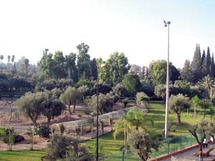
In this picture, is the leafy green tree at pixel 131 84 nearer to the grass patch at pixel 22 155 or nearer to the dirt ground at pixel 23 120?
the dirt ground at pixel 23 120

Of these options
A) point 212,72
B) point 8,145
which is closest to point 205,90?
point 212,72

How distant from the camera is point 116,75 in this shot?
267ft

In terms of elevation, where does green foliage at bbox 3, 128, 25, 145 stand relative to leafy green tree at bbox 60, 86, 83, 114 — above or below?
below

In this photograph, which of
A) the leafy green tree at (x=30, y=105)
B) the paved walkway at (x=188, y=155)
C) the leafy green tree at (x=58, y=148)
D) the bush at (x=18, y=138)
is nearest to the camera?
the leafy green tree at (x=58, y=148)

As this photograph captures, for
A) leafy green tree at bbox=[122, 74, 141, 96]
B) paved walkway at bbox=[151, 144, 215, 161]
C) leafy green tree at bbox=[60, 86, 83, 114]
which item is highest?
leafy green tree at bbox=[122, 74, 141, 96]

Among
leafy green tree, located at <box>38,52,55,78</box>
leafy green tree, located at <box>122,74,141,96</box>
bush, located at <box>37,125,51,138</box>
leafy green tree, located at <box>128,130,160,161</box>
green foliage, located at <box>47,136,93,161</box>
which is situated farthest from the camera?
leafy green tree, located at <box>38,52,55,78</box>

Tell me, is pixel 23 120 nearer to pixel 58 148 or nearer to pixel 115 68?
pixel 58 148

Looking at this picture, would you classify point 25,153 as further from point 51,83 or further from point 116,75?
point 116,75

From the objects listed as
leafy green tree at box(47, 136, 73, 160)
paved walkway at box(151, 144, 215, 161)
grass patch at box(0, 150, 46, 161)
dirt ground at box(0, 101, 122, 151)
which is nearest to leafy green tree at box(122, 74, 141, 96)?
dirt ground at box(0, 101, 122, 151)

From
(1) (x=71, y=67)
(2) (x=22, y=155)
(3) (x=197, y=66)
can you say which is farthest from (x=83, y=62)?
(2) (x=22, y=155)

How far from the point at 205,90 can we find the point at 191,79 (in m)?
23.6

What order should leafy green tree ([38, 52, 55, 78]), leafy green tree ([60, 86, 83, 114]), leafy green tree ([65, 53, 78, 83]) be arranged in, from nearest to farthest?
leafy green tree ([60, 86, 83, 114]) → leafy green tree ([38, 52, 55, 78]) → leafy green tree ([65, 53, 78, 83])

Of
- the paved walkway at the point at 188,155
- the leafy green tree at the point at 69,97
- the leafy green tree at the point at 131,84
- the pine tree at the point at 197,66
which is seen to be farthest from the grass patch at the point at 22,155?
the pine tree at the point at 197,66

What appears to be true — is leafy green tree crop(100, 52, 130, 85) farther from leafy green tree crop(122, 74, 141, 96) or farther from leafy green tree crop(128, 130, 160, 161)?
leafy green tree crop(128, 130, 160, 161)
